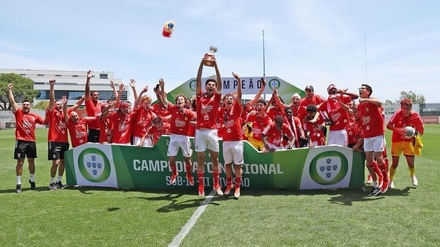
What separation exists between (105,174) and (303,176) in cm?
421

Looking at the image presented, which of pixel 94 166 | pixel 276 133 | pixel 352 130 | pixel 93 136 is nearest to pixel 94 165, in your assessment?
pixel 94 166

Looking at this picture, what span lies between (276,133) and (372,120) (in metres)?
1.93

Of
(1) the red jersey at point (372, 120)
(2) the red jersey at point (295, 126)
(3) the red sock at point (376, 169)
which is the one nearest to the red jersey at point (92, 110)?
(2) the red jersey at point (295, 126)

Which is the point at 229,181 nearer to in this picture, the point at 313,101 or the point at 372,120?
the point at 372,120

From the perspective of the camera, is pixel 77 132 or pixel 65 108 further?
pixel 77 132

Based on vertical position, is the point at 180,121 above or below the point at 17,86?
below

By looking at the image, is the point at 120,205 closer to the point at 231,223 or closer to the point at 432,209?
the point at 231,223

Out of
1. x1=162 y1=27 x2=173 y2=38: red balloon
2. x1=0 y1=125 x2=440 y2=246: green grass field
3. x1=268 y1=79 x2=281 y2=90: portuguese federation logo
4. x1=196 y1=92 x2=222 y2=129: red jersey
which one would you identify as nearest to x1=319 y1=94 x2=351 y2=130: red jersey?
x1=0 y1=125 x2=440 y2=246: green grass field

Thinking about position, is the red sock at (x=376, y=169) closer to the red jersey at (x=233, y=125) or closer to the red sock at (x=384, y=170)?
the red sock at (x=384, y=170)

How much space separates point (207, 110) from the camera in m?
6.90

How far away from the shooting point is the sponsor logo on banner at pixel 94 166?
809 centimetres

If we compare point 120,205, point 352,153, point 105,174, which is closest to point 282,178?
point 352,153

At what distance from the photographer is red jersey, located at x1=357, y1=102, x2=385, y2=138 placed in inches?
281

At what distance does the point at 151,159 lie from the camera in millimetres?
7875
